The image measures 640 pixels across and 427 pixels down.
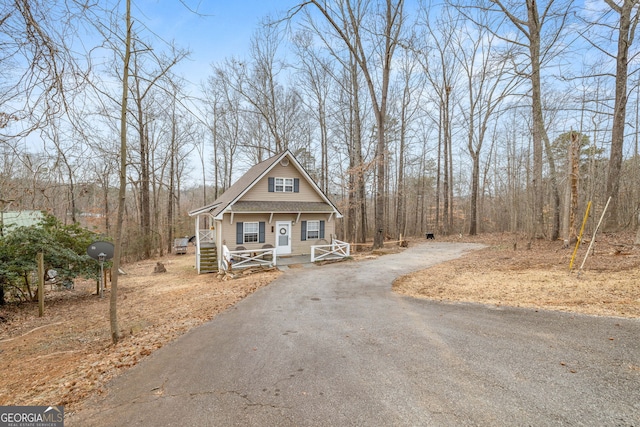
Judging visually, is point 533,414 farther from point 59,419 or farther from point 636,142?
point 636,142

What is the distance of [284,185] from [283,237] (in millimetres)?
3013

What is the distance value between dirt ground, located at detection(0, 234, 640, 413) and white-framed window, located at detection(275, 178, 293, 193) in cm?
543

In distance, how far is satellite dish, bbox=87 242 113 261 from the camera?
10094 millimetres

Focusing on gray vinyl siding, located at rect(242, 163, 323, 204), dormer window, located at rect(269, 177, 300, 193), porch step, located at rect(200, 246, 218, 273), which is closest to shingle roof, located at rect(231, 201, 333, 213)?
gray vinyl siding, located at rect(242, 163, 323, 204)

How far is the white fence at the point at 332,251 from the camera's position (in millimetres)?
14426

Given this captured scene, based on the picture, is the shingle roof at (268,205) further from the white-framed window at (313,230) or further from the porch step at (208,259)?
the porch step at (208,259)

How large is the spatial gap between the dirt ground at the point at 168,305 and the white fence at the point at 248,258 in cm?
103

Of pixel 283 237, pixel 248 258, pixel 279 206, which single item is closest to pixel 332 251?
pixel 283 237

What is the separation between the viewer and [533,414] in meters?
2.72

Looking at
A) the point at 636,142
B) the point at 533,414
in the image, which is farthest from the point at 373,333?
the point at 636,142

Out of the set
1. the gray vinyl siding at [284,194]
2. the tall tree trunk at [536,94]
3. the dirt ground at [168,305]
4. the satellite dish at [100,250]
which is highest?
the tall tree trunk at [536,94]

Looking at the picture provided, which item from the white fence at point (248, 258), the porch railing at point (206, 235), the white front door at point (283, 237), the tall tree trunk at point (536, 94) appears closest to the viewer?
the tall tree trunk at point (536, 94)

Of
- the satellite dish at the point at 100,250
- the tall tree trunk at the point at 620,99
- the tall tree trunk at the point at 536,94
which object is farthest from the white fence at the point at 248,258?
the tall tree trunk at the point at 620,99

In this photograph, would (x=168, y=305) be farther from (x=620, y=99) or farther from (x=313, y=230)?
(x=620, y=99)
